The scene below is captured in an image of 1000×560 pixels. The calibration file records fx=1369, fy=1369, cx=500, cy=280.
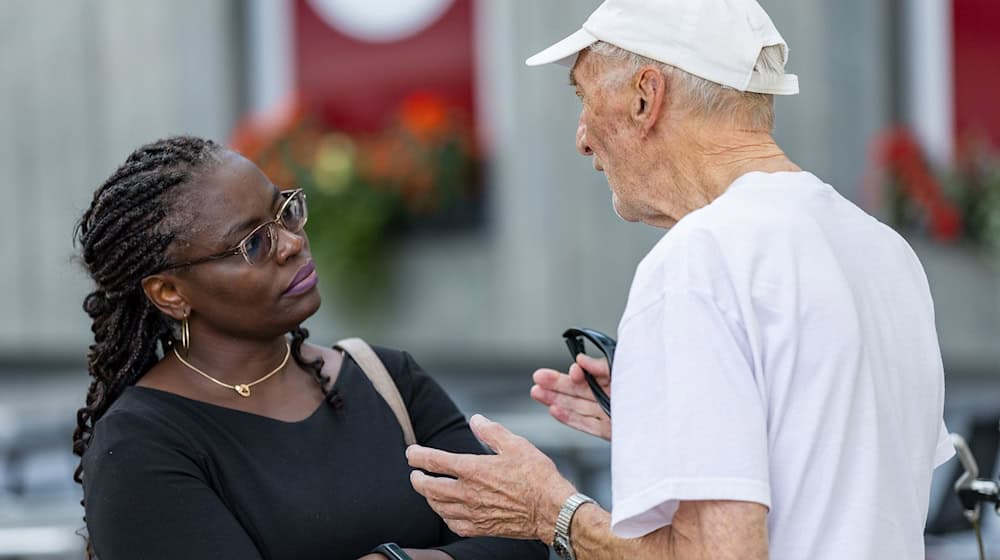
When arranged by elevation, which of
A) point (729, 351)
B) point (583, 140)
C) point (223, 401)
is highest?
point (583, 140)

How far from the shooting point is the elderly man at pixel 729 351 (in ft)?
5.88

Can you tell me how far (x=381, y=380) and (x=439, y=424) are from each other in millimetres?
139

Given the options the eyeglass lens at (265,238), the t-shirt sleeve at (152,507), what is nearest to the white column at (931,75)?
the eyeglass lens at (265,238)

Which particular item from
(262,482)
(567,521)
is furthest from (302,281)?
(567,521)

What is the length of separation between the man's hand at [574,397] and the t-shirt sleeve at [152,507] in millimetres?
592

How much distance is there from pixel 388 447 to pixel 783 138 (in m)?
4.35

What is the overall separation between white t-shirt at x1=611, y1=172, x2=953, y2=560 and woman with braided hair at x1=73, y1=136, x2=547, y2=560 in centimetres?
68

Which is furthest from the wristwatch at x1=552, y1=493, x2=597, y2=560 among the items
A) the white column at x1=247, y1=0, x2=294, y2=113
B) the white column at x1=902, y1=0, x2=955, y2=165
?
the white column at x1=247, y1=0, x2=294, y2=113

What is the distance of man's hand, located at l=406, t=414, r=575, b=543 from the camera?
201cm

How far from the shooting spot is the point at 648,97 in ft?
6.66

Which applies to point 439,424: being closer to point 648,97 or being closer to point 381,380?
point 381,380

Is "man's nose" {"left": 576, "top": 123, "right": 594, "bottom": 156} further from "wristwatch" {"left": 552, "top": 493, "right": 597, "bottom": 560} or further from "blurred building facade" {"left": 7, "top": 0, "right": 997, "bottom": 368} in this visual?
"blurred building facade" {"left": 7, "top": 0, "right": 997, "bottom": 368}

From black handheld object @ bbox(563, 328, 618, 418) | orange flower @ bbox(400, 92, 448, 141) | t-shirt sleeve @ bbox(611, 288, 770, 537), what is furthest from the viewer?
orange flower @ bbox(400, 92, 448, 141)

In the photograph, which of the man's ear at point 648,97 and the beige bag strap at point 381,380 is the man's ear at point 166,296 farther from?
the man's ear at point 648,97
